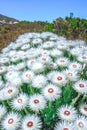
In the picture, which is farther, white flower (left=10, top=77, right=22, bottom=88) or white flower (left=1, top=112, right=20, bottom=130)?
white flower (left=10, top=77, right=22, bottom=88)

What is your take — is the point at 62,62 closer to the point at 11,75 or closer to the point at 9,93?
the point at 11,75

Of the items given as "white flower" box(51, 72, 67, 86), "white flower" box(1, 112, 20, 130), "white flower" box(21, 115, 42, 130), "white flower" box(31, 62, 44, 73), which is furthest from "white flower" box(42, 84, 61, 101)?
"white flower" box(31, 62, 44, 73)

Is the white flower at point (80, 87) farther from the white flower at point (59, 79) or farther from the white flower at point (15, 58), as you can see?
the white flower at point (15, 58)

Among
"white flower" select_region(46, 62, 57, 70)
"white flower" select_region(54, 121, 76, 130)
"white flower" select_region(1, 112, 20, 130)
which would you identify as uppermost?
"white flower" select_region(46, 62, 57, 70)

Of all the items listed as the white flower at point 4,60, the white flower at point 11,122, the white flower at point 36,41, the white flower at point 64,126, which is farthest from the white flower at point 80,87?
the white flower at point 36,41

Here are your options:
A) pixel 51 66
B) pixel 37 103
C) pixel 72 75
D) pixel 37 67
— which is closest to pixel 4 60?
pixel 51 66

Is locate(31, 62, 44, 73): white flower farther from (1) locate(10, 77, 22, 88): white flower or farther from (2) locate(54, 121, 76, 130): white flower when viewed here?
(2) locate(54, 121, 76, 130): white flower

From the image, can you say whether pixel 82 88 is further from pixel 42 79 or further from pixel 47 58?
pixel 47 58
